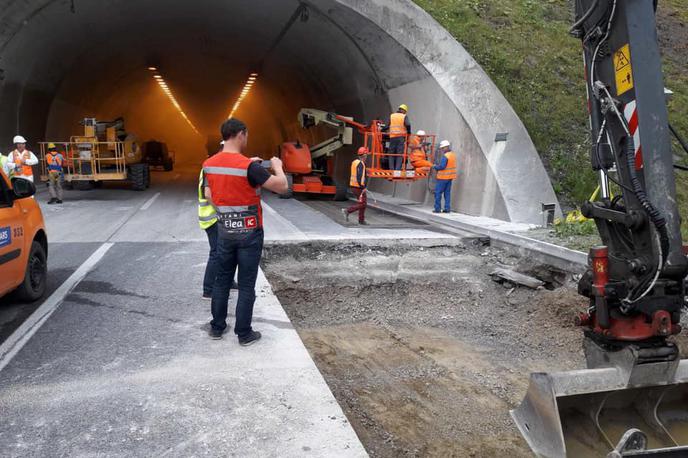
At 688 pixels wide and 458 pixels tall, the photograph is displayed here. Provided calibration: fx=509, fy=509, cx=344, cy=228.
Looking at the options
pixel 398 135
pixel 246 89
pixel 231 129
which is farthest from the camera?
pixel 246 89

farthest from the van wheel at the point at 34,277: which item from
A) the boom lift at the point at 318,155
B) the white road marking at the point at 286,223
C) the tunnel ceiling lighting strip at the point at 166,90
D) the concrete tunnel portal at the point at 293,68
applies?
the tunnel ceiling lighting strip at the point at 166,90

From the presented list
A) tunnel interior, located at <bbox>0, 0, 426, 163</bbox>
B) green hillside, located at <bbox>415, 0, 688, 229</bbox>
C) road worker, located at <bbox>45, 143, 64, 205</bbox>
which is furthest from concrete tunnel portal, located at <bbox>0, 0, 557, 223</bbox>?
road worker, located at <bbox>45, 143, 64, 205</bbox>

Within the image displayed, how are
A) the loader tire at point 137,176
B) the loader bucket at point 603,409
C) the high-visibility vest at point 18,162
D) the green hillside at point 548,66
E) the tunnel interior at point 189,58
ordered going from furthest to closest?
the loader tire at point 137,176, the tunnel interior at point 189,58, the high-visibility vest at point 18,162, the green hillside at point 548,66, the loader bucket at point 603,409

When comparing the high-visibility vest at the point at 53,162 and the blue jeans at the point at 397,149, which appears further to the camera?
the high-visibility vest at the point at 53,162

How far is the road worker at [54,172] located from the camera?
13.6m

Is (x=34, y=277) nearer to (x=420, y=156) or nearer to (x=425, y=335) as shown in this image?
(x=425, y=335)

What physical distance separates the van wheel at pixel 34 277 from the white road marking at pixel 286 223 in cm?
410

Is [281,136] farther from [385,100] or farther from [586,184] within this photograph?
[586,184]

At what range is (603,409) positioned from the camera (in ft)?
10.5

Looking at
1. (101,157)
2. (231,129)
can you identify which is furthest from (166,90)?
(231,129)

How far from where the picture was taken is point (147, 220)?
36.5ft

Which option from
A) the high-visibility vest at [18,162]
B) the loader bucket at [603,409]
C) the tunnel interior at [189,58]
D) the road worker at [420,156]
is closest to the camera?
the loader bucket at [603,409]

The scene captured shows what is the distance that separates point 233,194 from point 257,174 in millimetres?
253

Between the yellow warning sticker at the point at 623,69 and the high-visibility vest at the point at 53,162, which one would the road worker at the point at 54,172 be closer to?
the high-visibility vest at the point at 53,162
